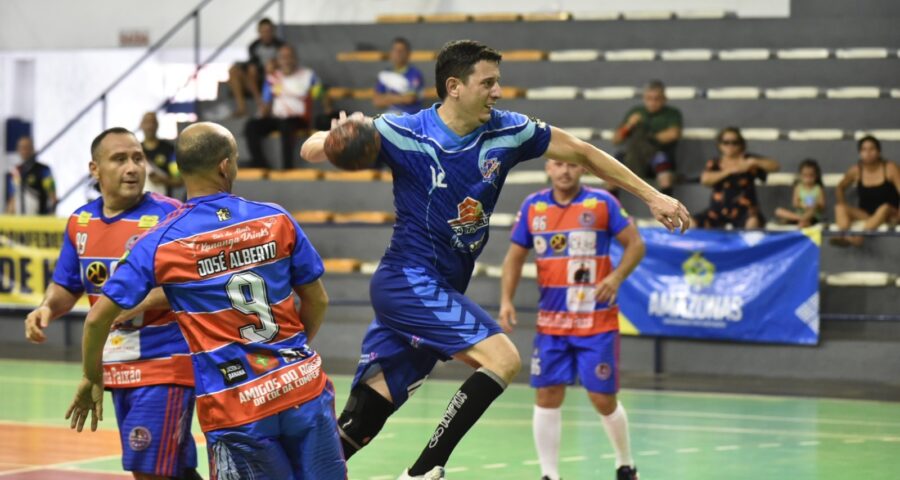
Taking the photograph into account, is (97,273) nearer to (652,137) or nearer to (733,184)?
(733,184)

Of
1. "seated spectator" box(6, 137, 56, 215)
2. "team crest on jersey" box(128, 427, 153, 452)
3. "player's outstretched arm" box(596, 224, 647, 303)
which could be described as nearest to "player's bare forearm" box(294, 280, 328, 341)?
"team crest on jersey" box(128, 427, 153, 452)

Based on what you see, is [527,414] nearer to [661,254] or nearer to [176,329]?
[661,254]

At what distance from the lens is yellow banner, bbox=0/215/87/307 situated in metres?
18.2

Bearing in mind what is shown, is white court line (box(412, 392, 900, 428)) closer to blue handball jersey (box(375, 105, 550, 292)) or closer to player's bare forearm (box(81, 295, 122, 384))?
blue handball jersey (box(375, 105, 550, 292))

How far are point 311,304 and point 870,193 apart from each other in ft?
38.6

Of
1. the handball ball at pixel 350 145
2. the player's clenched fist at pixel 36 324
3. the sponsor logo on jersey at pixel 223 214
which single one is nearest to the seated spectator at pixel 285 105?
the player's clenched fist at pixel 36 324

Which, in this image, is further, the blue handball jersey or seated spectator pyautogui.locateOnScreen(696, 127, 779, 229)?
seated spectator pyautogui.locateOnScreen(696, 127, 779, 229)

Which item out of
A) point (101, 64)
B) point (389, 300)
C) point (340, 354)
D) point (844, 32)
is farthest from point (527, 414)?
point (101, 64)

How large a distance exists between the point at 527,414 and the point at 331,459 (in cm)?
730

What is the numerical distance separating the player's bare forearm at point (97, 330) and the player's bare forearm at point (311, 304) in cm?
72

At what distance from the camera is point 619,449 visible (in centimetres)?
903

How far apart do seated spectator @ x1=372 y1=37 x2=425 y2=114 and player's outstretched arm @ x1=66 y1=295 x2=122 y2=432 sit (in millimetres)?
13873

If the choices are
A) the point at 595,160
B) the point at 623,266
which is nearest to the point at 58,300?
the point at 595,160

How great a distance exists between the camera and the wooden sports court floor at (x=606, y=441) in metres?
9.80
